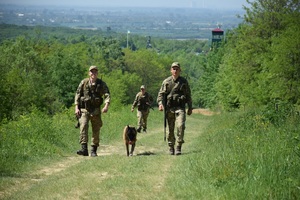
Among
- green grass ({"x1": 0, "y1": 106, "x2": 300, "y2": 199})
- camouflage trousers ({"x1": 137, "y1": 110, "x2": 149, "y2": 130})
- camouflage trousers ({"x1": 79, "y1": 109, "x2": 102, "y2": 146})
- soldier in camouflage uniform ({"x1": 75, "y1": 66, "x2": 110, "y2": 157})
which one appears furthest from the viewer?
camouflage trousers ({"x1": 137, "y1": 110, "x2": 149, "y2": 130})

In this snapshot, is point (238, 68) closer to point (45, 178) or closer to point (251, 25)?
point (251, 25)

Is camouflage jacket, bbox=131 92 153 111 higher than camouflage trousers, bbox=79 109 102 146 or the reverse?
the reverse

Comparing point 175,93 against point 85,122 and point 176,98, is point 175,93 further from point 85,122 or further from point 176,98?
point 85,122

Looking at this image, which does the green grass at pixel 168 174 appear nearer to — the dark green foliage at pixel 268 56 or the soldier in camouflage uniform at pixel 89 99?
the soldier in camouflage uniform at pixel 89 99

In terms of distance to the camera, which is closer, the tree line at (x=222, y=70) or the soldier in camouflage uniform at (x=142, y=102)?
the soldier in camouflage uniform at (x=142, y=102)

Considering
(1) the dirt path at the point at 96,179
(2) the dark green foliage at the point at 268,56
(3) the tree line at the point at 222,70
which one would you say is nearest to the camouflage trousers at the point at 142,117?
(3) the tree line at the point at 222,70

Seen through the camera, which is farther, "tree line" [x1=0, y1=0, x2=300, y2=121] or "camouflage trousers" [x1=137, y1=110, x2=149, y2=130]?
"tree line" [x1=0, y1=0, x2=300, y2=121]

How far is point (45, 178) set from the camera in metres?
11.3

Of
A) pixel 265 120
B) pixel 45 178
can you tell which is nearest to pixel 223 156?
pixel 45 178

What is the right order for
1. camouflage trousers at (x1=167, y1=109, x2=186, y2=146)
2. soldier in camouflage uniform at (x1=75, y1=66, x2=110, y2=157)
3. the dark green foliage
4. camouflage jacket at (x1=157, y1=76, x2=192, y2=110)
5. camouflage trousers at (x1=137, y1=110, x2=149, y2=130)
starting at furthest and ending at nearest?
1. the dark green foliage
2. camouflage trousers at (x1=137, y1=110, x2=149, y2=130)
3. soldier in camouflage uniform at (x1=75, y1=66, x2=110, y2=157)
4. camouflage jacket at (x1=157, y1=76, x2=192, y2=110)
5. camouflage trousers at (x1=167, y1=109, x2=186, y2=146)

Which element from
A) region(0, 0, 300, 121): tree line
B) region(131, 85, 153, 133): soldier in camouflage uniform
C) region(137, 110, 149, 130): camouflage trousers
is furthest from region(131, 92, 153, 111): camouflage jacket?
region(0, 0, 300, 121): tree line

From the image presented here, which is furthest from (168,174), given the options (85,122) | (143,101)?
(143,101)

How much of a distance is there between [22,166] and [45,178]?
5.15 feet

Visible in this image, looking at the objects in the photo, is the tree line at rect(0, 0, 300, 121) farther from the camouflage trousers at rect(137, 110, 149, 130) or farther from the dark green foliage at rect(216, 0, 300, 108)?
the camouflage trousers at rect(137, 110, 149, 130)
